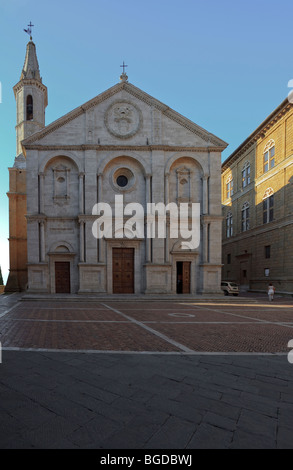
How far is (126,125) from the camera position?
2230 centimetres

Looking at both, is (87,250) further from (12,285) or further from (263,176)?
(263,176)

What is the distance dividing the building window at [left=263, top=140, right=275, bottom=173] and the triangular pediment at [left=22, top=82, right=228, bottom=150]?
Result: 8862 millimetres

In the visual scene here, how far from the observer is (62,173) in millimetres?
22047

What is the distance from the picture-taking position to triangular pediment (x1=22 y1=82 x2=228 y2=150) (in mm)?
21875

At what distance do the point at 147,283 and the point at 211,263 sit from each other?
18.6ft

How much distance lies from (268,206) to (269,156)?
5.58 meters

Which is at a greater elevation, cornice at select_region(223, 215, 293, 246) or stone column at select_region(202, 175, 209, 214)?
stone column at select_region(202, 175, 209, 214)

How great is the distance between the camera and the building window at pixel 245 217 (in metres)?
32.5

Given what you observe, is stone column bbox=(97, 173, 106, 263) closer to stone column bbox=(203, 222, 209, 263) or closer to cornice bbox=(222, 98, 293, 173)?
stone column bbox=(203, 222, 209, 263)

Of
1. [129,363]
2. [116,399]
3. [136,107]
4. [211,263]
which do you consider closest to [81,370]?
[129,363]

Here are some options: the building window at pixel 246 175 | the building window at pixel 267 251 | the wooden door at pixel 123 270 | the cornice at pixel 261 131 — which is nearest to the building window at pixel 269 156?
the cornice at pixel 261 131

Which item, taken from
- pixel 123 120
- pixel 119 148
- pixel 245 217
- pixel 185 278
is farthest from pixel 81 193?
pixel 245 217

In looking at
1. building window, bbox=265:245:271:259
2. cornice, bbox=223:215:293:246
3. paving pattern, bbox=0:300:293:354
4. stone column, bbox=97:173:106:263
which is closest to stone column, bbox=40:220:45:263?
stone column, bbox=97:173:106:263

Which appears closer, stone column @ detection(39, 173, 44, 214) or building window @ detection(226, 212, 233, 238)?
stone column @ detection(39, 173, 44, 214)
